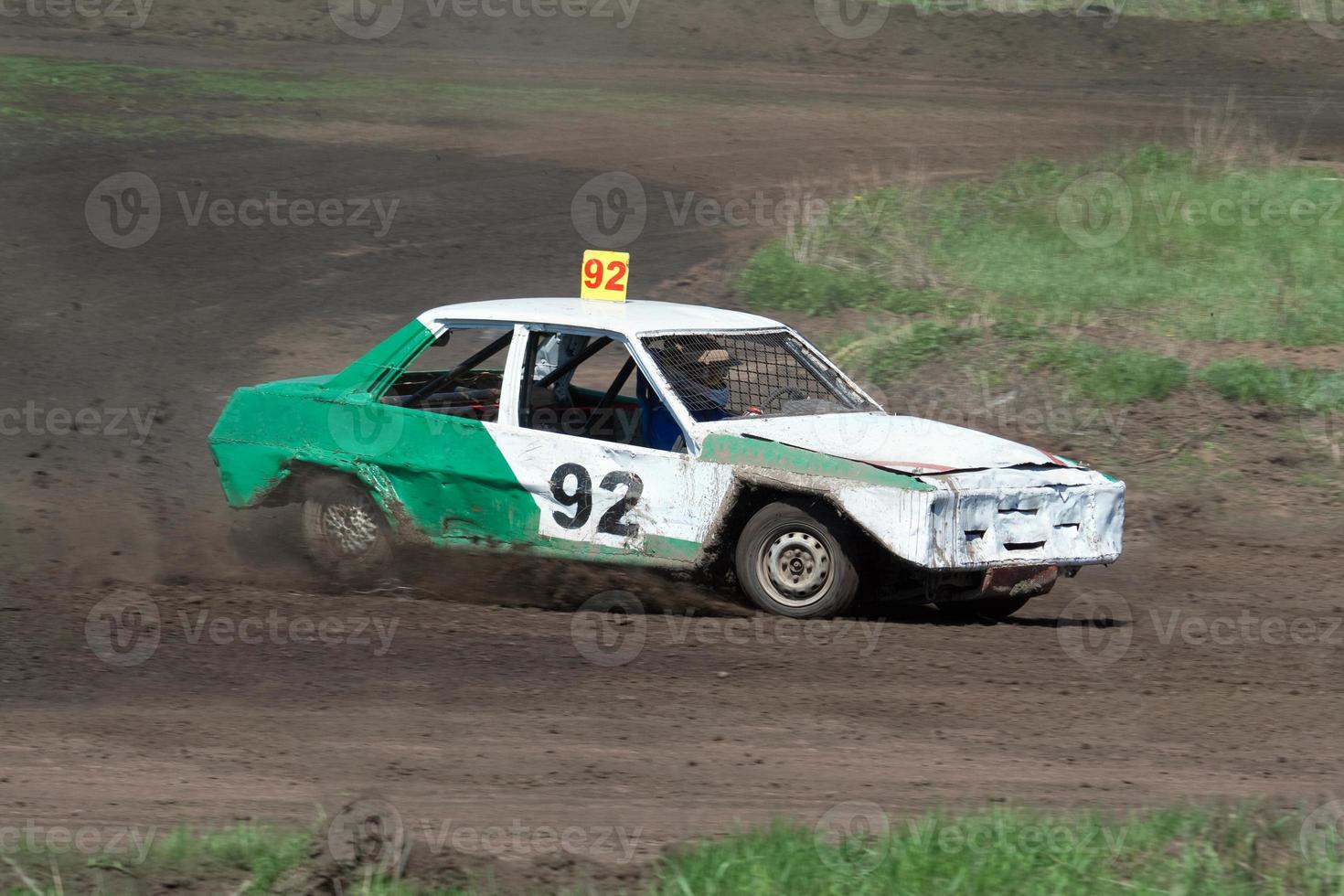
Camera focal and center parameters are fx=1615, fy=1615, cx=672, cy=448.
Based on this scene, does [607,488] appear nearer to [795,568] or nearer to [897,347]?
[795,568]

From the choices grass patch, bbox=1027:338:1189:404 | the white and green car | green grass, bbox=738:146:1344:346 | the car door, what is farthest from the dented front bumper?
green grass, bbox=738:146:1344:346

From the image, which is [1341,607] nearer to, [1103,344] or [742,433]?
[742,433]

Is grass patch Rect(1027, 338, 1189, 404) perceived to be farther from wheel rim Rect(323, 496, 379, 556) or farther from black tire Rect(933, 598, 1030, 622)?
wheel rim Rect(323, 496, 379, 556)

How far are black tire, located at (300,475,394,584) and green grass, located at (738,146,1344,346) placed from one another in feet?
20.6

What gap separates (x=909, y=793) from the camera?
16.3 feet

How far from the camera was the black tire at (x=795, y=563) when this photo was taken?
22.4 ft

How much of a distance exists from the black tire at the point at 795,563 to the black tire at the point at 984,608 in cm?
79

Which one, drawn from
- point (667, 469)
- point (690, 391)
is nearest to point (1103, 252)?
point (690, 391)

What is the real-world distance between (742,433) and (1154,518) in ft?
12.5

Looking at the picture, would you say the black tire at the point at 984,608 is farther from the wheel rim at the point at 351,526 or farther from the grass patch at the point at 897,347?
the grass patch at the point at 897,347

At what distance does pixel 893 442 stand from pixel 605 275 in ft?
6.27

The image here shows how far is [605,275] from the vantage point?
8.33 m

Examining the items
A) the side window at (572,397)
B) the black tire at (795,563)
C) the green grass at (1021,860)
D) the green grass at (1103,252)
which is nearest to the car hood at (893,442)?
the black tire at (795,563)

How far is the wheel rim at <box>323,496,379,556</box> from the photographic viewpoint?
7.86 m
